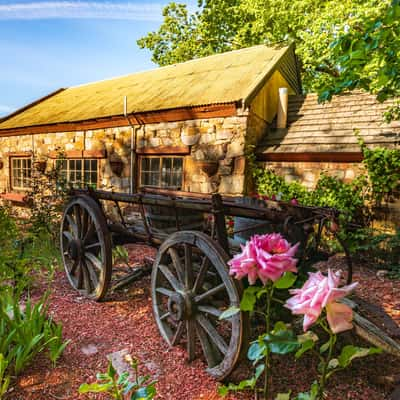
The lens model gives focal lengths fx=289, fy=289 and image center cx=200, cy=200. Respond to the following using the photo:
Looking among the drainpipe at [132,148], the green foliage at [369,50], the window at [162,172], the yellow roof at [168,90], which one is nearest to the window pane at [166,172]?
the window at [162,172]

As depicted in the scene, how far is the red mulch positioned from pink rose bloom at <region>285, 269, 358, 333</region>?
109cm

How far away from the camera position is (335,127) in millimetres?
5742

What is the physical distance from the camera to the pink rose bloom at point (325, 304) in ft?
2.91

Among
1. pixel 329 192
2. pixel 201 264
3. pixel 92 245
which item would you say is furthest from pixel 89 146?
pixel 201 264

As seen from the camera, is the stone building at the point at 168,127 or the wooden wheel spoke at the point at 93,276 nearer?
the wooden wheel spoke at the point at 93,276

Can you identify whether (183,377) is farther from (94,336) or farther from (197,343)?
(94,336)

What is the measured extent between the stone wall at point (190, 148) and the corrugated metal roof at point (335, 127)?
2.51 ft

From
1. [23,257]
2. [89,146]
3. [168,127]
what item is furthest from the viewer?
[89,146]

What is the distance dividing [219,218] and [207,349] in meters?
0.85

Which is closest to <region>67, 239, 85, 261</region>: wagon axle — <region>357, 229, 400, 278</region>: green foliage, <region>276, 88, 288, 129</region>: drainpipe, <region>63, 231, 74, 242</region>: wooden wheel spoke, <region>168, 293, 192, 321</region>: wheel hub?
<region>63, 231, 74, 242</region>: wooden wheel spoke

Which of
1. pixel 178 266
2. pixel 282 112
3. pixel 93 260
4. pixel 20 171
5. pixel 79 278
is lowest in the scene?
pixel 79 278

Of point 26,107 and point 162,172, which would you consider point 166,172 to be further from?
point 26,107

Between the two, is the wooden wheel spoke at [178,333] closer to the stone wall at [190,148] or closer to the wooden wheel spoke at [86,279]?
the wooden wheel spoke at [86,279]

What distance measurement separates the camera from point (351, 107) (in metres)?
6.20
